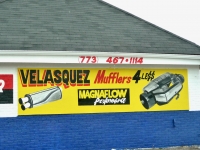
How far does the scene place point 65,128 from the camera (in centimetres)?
1219

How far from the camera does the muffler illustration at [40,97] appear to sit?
11.9 m

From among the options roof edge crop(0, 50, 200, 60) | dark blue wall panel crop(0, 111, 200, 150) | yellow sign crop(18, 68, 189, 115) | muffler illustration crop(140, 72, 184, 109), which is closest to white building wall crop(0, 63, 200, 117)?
yellow sign crop(18, 68, 189, 115)

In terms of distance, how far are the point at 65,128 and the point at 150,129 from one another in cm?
274

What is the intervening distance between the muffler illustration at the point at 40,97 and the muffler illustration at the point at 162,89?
106 inches

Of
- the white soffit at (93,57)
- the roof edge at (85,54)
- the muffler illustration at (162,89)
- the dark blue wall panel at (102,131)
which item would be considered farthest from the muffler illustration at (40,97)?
the muffler illustration at (162,89)

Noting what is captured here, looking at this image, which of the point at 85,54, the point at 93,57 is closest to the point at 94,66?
the point at 93,57

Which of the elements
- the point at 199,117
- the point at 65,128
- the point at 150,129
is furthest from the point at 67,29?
the point at 199,117

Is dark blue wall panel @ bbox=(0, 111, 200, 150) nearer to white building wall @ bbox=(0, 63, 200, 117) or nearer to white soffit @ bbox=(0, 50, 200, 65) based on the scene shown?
white building wall @ bbox=(0, 63, 200, 117)

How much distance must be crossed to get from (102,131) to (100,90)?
3.97 ft

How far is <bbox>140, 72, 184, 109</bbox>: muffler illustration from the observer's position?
13.2 metres

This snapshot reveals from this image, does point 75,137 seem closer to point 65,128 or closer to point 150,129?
point 65,128

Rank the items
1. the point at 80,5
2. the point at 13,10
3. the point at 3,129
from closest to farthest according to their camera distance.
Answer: the point at 3,129, the point at 13,10, the point at 80,5

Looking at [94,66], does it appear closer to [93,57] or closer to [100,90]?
[93,57]

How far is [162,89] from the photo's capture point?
13.5 m
